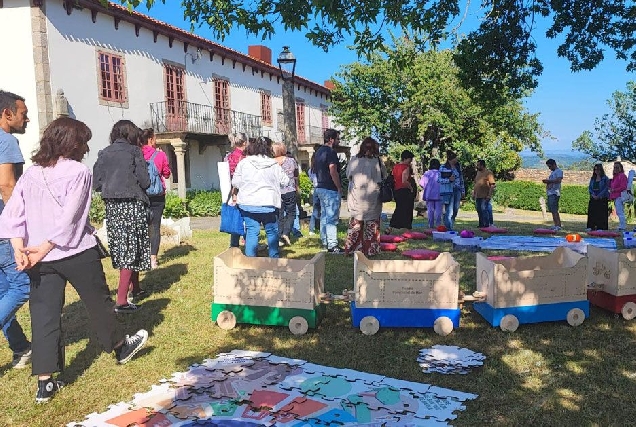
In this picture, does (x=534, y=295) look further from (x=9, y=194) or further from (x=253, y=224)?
(x=9, y=194)

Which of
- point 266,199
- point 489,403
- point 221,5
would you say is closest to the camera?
point 489,403

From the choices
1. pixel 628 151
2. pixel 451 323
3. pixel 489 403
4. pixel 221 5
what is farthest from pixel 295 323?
pixel 628 151

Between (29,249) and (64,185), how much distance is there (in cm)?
43

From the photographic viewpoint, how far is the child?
35.1ft

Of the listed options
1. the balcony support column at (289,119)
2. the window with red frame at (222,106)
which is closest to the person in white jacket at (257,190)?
the balcony support column at (289,119)

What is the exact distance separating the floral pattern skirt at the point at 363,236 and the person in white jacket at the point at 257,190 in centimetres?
182

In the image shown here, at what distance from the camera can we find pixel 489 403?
3.08 metres

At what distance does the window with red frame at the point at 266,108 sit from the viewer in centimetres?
2675

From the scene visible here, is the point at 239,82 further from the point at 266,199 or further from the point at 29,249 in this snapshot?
the point at 29,249

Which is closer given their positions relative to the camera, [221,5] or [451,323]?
[451,323]

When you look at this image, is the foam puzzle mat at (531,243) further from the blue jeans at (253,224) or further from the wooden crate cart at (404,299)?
the wooden crate cart at (404,299)

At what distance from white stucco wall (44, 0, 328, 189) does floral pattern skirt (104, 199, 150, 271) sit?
12.1m

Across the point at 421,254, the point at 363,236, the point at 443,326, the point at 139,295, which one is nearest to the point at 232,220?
the point at 139,295

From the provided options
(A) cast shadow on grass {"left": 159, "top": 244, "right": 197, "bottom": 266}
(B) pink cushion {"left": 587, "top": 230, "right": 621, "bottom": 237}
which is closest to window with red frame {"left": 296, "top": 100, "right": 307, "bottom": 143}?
(B) pink cushion {"left": 587, "top": 230, "right": 621, "bottom": 237}
